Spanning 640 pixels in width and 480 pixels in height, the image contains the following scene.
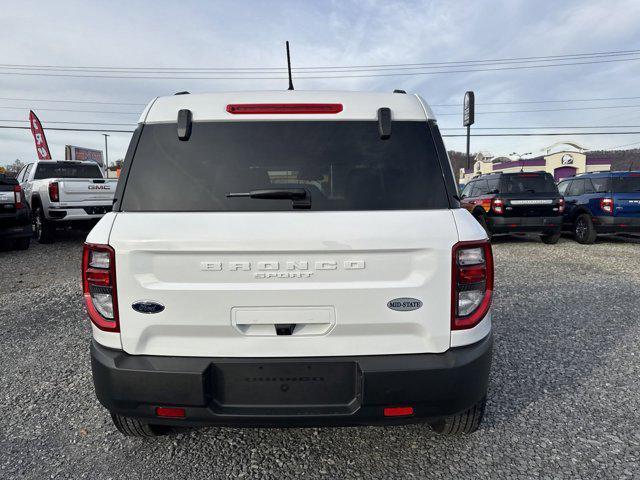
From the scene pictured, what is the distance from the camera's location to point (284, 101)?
2.16 m

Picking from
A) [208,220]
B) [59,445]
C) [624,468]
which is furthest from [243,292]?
[624,468]

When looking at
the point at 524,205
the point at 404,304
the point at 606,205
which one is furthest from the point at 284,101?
the point at 606,205

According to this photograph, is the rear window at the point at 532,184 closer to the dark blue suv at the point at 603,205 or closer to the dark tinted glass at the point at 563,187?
the dark blue suv at the point at 603,205

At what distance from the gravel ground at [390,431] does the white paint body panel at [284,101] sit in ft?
6.32

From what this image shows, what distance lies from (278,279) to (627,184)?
36.5ft

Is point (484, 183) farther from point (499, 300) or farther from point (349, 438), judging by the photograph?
point (349, 438)

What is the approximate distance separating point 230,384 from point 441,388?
0.99 metres

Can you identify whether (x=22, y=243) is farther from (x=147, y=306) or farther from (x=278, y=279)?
(x=278, y=279)

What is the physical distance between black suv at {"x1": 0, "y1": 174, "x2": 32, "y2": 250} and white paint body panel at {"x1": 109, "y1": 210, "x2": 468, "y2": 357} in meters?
8.61

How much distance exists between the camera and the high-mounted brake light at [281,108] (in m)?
2.11

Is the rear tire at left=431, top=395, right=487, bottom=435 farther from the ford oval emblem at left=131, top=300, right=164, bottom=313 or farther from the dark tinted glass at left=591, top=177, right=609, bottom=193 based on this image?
the dark tinted glass at left=591, top=177, right=609, bottom=193

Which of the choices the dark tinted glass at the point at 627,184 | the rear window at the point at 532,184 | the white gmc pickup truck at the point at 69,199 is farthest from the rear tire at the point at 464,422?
the dark tinted glass at the point at 627,184

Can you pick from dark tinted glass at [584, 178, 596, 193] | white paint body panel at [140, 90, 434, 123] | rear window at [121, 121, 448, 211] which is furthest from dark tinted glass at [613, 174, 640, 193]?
rear window at [121, 121, 448, 211]

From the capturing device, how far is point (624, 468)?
7.27 feet
